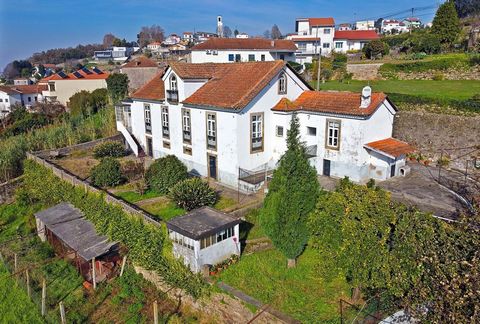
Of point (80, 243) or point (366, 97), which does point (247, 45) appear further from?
point (80, 243)

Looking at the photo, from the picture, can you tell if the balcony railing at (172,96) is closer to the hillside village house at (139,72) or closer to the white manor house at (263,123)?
the white manor house at (263,123)

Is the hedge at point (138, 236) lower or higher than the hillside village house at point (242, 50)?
lower

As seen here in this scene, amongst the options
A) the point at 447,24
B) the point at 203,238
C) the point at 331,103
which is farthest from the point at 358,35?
the point at 203,238

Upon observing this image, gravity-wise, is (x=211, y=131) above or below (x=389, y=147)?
above

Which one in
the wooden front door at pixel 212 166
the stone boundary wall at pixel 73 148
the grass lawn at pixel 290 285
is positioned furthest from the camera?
the stone boundary wall at pixel 73 148

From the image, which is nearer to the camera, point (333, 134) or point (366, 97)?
point (366, 97)

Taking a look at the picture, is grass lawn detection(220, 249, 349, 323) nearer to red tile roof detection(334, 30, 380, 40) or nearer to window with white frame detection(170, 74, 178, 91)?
window with white frame detection(170, 74, 178, 91)

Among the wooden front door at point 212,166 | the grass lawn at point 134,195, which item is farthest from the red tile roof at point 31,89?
the wooden front door at point 212,166

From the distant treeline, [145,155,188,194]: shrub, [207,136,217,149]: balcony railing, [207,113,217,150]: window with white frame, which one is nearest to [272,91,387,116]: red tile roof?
[207,113,217,150]: window with white frame
